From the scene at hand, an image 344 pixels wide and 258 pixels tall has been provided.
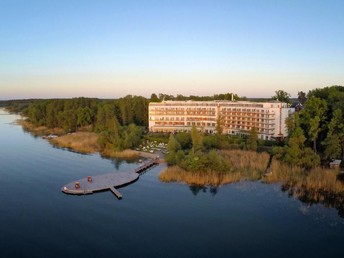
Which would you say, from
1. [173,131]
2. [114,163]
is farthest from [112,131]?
[173,131]

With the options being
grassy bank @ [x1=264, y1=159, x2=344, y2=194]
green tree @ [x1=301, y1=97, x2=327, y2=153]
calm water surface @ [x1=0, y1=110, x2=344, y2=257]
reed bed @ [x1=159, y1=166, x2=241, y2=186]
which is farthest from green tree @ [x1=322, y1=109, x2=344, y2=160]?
reed bed @ [x1=159, y1=166, x2=241, y2=186]

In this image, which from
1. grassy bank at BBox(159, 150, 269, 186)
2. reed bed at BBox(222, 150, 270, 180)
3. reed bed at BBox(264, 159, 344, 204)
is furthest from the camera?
reed bed at BBox(222, 150, 270, 180)

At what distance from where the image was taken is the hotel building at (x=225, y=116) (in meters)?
68.1

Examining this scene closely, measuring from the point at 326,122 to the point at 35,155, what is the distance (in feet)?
153

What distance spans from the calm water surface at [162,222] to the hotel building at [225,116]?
29.6m

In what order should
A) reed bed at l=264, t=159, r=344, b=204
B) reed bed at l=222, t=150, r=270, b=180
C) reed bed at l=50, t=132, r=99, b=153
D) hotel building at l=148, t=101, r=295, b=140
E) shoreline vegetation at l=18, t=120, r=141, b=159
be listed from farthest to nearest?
1. hotel building at l=148, t=101, r=295, b=140
2. reed bed at l=50, t=132, r=99, b=153
3. shoreline vegetation at l=18, t=120, r=141, b=159
4. reed bed at l=222, t=150, r=270, b=180
5. reed bed at l=264, t=159, r=344, b=204

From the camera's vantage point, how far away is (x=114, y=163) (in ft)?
176

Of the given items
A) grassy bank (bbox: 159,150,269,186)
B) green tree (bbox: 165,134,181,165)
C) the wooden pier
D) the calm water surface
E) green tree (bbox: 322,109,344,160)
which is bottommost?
the calm water surface

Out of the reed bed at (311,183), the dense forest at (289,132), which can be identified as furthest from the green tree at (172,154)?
the reed bed at (311,183)

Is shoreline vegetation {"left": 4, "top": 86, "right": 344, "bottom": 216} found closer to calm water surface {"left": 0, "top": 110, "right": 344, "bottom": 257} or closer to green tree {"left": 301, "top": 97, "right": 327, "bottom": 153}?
green tree {"left": 301, "top": 97, "right": 327, "bottom": 153}

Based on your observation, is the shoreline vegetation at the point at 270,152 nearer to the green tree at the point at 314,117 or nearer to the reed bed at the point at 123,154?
the green tree at the point at 314,117

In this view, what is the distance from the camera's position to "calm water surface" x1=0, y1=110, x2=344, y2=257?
2512 centimetres

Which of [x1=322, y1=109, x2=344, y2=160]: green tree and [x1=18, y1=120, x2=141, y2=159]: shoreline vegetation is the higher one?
[x1=322, y1=109, x2=344, y2=160]: green tree

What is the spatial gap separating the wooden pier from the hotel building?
25.3 meters
